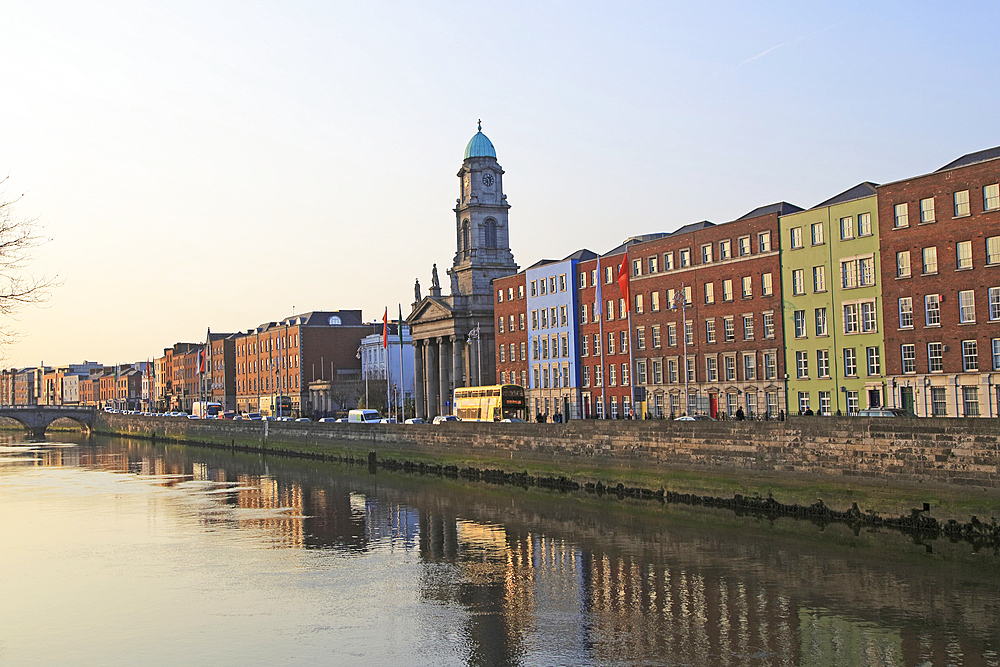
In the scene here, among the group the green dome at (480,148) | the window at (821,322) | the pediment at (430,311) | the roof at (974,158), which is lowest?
the window at (821,322)

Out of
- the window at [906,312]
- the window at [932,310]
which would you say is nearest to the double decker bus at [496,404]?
the window at [906,312]

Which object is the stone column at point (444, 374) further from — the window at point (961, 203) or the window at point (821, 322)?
the window at point (961, 203)

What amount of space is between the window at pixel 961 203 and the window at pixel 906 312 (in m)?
5.62

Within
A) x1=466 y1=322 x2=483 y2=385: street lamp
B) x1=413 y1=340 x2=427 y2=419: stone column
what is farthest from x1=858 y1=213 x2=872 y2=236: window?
x1=413 y1=340 x2=427 y2=419: stone column

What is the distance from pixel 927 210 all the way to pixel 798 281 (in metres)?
10.8

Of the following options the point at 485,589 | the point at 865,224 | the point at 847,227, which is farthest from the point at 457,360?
the point at 485,589

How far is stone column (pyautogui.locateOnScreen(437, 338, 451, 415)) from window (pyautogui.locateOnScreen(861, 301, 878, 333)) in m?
60.7

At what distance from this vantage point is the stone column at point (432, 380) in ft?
393

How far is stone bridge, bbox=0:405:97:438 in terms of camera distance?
15488cm

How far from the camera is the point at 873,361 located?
63.2 metres

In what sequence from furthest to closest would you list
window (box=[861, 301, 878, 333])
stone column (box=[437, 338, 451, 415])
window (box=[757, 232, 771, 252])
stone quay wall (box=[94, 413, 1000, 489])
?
stone column (box=[437, 338, 451, 415]), window (box=[757, 232, 771, 252]), window (box=[861, 301, 878, 333]), stone quay wall (box=[94, 413, 1000, 489])

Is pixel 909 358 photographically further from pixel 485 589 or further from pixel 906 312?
pixel 485 589

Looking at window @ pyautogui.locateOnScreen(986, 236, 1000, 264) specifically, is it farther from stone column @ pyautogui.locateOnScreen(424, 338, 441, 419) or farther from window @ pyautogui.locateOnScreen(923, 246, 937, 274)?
stone column @ pyautogui.locateOnScreen(424, 338, 441, 419)

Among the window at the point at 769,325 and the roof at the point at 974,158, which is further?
the window at the point at 769,325
